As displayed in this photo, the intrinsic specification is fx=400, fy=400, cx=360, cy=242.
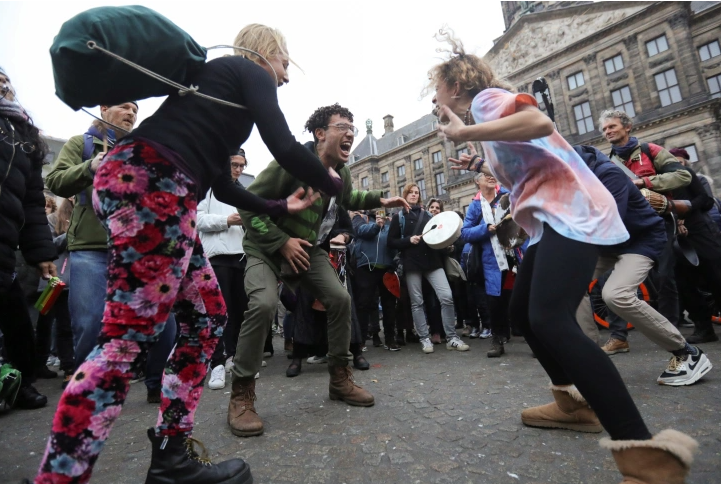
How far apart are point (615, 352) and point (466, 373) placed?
194 centimetres

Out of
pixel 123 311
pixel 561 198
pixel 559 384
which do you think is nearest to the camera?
pixel 123 311

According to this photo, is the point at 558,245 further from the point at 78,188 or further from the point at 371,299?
the point at 371,299

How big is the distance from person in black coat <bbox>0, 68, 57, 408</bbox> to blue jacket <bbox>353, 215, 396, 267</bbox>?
382cm

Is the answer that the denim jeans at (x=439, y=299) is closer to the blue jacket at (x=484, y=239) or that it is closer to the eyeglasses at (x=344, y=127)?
the blue jacket at (x=484, y=239)

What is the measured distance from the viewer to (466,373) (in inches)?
151

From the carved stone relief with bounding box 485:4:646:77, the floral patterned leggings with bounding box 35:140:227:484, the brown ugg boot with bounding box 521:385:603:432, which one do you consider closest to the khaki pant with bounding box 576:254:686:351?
the brown ugg boot with bounding box 521:385:603:432

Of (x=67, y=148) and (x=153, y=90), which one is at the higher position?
(x=67, y=148)

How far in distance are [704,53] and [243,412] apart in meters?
41.4

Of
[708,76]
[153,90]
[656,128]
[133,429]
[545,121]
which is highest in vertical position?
[708,76]

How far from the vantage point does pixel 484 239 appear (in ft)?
18.6

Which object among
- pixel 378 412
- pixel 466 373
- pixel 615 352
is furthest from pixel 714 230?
pixel 378 412

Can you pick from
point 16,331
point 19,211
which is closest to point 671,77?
point 19,211

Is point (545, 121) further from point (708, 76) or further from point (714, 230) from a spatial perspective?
point (708, 76)

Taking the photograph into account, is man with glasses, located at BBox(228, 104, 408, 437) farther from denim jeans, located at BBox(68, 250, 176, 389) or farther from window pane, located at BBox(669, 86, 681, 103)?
window pane, located at BBox(669, 86, 681, 103)
